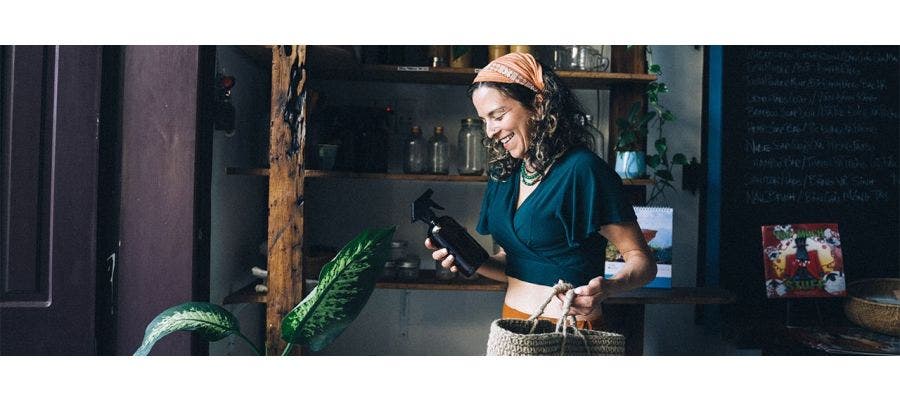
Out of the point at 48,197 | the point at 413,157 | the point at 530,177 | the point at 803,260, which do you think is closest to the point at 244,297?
the point at 48,197

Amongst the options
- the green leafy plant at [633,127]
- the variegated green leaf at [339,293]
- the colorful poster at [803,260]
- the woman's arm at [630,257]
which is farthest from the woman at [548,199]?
the colorful poster at [803,260]

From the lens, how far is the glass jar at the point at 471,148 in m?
2.25

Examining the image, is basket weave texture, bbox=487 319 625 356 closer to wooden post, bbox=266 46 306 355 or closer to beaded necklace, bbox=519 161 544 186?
beaded necklace, bbox=519 161 544 186

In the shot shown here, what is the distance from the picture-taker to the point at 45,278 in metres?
1.45

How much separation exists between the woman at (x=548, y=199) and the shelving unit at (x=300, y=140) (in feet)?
1.57

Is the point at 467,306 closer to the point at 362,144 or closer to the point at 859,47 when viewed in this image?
the point at 362,144

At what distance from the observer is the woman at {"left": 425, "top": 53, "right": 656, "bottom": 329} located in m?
1.17

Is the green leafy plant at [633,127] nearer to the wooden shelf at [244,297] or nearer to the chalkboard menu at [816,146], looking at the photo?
the chalkboard menu at [816,146]

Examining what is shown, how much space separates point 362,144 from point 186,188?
2.41 feet

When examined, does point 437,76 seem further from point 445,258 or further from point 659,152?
point 445,258

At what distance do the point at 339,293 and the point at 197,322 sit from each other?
11.5 inches
